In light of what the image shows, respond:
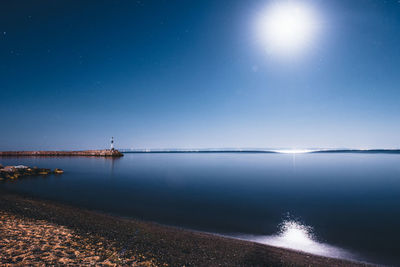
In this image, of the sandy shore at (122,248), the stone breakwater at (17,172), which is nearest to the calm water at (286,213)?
the sandy shore at (122,248)

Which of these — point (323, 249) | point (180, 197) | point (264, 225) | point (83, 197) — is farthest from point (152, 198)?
point (323, 249)

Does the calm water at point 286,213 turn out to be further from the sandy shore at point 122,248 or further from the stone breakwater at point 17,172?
the stone breakwater at point 17,172

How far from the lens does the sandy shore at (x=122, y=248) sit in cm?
676

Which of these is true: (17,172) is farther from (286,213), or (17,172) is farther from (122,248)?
(286,213)

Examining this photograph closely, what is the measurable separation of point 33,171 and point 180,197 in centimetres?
3249

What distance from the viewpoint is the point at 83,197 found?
65.4 ft

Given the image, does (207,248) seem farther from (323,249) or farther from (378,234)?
(378,234)

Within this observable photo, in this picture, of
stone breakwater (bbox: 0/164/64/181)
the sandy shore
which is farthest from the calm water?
stone breakwater (bbox: 0/164/64/181)

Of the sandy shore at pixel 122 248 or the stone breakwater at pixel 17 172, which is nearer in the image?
the sandy shore at pixel 122 248

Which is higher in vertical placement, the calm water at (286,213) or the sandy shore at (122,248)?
the sandy shore at (122,248)

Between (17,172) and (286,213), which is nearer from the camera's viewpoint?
(286,213)

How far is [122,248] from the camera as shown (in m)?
7.86

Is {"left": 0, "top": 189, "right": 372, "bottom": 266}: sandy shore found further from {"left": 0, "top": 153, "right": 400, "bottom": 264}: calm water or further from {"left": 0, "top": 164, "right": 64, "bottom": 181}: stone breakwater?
{"left": 0, "top": 164, "right": 64, "bottom": 181}: stone breakwater

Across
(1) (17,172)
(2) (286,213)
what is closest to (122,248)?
(2) (286,213)
